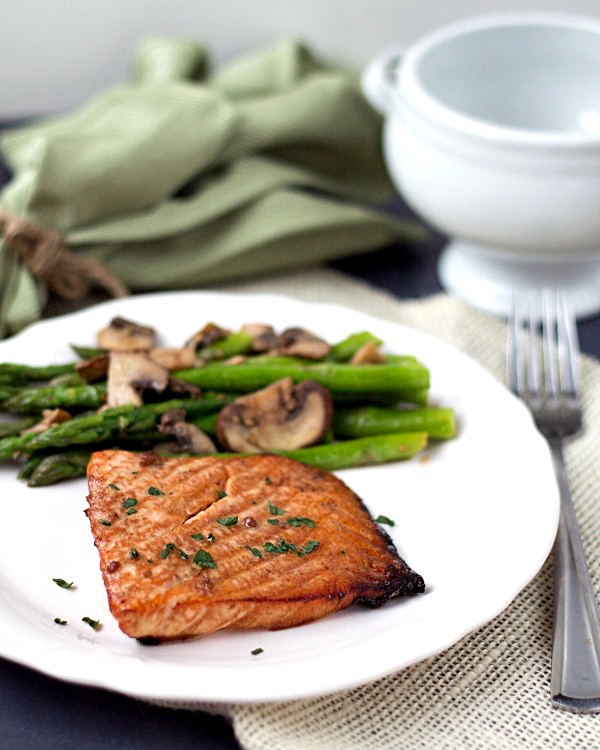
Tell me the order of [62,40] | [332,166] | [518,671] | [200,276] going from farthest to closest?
[62,40], [332,166], [200,276], [518,671]

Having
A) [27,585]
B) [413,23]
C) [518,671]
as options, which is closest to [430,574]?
[518,671]

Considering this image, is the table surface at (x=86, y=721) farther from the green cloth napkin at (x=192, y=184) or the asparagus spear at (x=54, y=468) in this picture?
the green cloth napkin at (x=192, y=184)

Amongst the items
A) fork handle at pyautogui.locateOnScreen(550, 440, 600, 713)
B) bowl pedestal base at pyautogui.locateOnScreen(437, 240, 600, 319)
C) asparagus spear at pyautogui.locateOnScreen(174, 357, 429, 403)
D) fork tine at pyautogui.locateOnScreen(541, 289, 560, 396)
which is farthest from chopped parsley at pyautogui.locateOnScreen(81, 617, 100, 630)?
bowl pedestal base at pyautogui.locateOnScreen(437, 240, 600, 319)

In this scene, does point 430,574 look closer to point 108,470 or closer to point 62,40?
point 108,470

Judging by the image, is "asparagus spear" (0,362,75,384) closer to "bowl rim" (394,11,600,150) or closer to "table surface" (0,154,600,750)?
"table surface" (0,154,600,750)

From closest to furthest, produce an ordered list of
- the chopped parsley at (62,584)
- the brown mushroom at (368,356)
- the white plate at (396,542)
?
1. the white plate at (396,542)
2. the chopped parsley at (62,584)
3. the brown mushroom at (368,356)

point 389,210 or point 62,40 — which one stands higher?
point 62,40

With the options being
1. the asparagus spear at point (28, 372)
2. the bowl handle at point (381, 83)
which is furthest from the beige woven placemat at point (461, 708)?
the bowl handle at point (381, 83)
